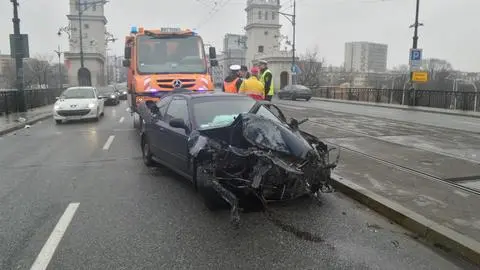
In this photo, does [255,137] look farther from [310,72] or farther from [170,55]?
[310,72]

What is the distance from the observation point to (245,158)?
5.26 m

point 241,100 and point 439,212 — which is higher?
point 241,100

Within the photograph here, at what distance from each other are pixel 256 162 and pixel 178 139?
186cm

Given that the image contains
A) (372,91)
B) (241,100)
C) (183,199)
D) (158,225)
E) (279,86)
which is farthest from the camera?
(279,86)

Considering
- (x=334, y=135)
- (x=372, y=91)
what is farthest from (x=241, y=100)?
(x=372, y=91)

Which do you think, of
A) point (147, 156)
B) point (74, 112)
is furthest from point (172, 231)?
point (74, 112)

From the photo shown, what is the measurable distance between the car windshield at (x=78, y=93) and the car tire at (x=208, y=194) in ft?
46.9

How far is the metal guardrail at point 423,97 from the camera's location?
26.7 m

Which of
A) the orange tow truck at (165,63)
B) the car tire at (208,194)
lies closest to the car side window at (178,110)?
the car tire at (208,194)

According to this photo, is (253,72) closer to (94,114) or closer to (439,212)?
(439,212)

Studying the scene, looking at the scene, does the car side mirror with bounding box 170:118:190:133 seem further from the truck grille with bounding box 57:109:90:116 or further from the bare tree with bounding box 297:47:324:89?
the bare tree with bounding box 297:47:324:89

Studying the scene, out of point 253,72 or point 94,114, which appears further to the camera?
point 94,114

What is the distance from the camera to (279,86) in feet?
242

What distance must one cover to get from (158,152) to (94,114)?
1103 centimetres
